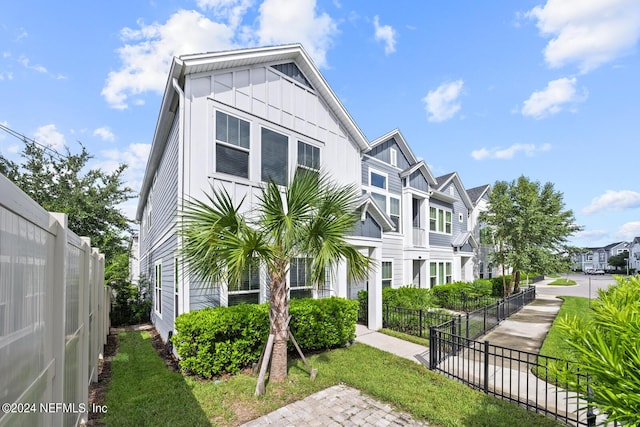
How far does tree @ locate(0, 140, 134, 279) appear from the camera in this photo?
574 inches

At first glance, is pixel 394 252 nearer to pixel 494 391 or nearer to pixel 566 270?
pixel 494 391

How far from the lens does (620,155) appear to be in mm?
11945

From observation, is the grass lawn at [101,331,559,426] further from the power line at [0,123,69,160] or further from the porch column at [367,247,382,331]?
the power line at [0,123,69,160]

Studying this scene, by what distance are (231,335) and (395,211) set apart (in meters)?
10.8

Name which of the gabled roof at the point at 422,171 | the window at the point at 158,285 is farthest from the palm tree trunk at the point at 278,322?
the gabled roof at the point at 422,171

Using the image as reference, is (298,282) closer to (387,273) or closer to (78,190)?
(387,273)

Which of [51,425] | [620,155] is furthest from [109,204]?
[620,155]

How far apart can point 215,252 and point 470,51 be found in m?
10.1

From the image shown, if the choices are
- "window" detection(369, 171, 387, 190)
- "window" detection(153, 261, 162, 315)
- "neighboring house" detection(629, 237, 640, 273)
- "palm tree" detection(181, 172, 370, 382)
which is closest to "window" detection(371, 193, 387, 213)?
"window" detection(369, 171, 387, 190)

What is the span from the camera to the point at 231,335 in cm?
657

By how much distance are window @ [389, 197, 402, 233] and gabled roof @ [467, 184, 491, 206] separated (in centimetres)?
1158

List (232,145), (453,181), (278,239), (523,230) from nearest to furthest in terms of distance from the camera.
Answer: (278,239) → (232,145) → (523,230) → (453,181)

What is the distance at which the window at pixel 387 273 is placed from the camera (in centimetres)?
1404

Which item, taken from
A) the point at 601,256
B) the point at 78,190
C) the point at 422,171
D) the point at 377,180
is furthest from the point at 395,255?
the point at 601,256
